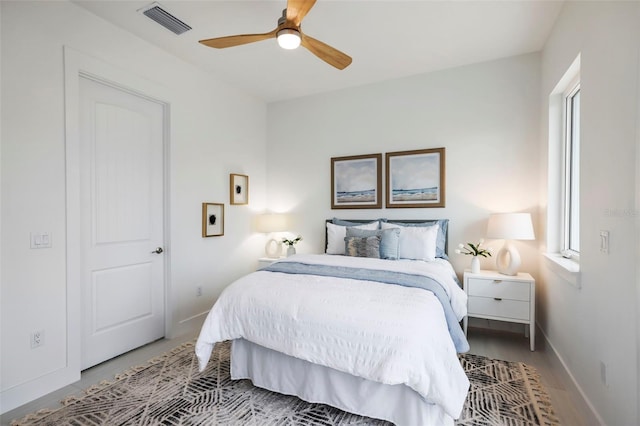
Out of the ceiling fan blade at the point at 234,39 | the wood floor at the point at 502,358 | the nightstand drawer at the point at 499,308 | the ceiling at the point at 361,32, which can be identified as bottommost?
the wood floor at the point at 502,358

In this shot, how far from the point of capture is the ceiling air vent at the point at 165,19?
7.93 feet

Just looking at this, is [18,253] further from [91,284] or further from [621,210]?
[621,210]

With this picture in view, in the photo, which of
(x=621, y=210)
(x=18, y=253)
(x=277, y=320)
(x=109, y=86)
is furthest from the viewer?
(x=109, y=86)

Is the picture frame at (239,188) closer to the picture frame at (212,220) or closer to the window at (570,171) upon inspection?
the picture frame at (212,220)

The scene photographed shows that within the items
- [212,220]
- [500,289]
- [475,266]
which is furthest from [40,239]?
[500,289]

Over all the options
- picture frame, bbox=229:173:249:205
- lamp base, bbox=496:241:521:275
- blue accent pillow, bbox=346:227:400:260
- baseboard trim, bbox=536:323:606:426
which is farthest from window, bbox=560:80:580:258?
picture frame, bbox=229:173:249:205

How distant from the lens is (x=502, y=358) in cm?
265

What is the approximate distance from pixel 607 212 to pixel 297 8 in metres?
2.05

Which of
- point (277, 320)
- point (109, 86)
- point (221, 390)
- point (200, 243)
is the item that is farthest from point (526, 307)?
point (109, 86)

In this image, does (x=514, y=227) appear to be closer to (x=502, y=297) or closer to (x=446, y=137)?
(x=502, y=297)

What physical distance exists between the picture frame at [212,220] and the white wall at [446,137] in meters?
1.01

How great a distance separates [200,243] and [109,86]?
5.56ft

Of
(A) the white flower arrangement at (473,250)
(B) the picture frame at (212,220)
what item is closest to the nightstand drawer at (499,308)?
(A) the white flower arrangement at (473,250)

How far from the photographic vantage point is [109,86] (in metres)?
2.66
